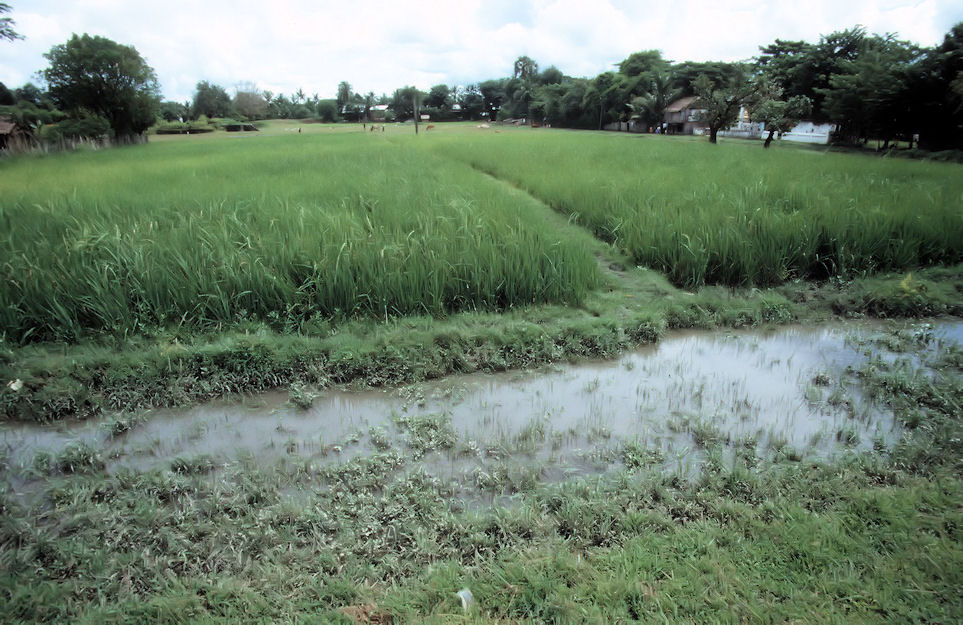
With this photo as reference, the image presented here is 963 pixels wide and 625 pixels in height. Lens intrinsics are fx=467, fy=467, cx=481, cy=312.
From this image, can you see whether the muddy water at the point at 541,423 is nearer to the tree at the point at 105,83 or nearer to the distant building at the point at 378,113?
the tree at the point at 105,83

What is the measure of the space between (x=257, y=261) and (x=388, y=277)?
0.97 metres

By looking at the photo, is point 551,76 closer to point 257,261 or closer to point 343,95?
point 343,95

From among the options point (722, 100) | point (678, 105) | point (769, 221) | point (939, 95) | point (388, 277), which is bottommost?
point (388, 277)

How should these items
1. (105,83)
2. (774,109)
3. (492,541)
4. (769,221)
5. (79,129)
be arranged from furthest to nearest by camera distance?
(774,109) → (105,83) → (79,129) → (769,221) → (492,541)

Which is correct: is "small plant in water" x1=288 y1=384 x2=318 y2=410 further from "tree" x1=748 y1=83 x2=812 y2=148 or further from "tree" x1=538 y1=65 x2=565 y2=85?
"tree" x1=538 y1=65 x2=565 y2=85

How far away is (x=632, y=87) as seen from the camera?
34688 mm

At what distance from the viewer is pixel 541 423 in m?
2.32

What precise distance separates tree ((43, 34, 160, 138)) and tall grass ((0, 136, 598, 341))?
10768mm

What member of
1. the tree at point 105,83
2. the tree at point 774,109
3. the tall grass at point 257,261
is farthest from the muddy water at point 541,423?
the tree at point 774,109

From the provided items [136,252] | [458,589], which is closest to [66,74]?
[136,252]

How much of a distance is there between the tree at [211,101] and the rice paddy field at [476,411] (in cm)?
2765

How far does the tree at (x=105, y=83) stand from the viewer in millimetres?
12695

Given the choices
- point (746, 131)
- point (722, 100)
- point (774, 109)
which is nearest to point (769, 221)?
point (774, 109)

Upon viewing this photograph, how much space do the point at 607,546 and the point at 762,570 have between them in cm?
45
